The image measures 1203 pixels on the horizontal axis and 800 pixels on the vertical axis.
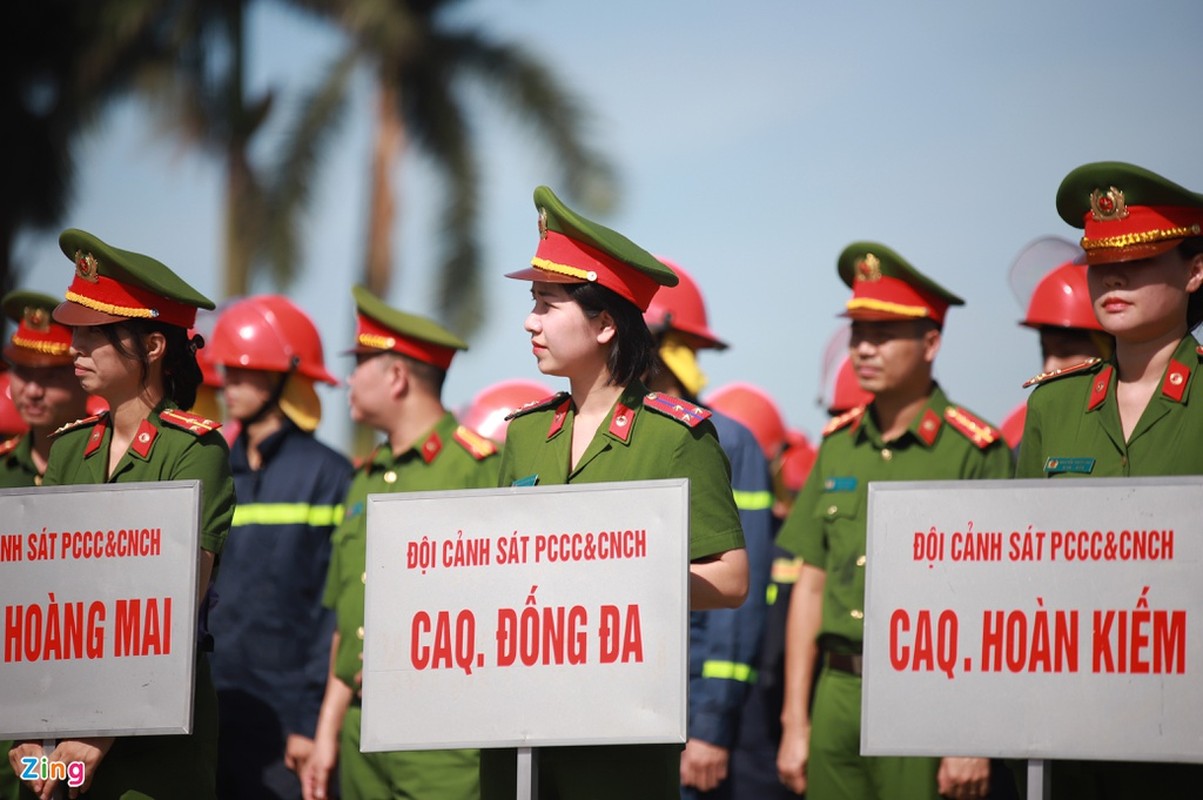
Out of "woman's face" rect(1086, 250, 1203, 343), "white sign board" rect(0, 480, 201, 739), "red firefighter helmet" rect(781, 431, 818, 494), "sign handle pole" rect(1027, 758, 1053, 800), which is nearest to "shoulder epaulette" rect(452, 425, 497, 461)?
"white sign board" rect(0, 480, 201, 739)

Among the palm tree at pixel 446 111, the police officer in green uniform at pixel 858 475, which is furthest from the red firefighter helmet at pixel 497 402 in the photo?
the palm tree at pixel 446 111

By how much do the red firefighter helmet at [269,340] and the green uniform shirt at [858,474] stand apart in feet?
9.38

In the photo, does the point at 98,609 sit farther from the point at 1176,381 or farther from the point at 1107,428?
the point at 1176,381

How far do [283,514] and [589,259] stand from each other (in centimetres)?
318

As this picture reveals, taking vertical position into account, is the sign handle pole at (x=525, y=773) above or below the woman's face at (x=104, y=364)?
below

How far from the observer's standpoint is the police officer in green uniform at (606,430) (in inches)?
180

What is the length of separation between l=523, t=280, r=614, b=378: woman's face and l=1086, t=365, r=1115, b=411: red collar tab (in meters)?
1.50

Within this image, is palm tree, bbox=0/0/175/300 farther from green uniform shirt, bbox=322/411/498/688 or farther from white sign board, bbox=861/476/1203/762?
white sign board, bbox=861/476/1203/762

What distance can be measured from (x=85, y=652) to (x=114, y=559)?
30cm

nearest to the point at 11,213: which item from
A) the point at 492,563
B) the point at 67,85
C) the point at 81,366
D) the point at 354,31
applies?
the point at 67,85

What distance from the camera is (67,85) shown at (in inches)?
896

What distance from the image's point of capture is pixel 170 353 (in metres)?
5.59

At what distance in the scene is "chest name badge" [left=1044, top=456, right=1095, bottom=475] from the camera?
4758 millimetres

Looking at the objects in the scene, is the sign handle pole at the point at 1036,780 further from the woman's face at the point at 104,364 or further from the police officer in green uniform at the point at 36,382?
the police officer in green uniform at the point at 36,382
